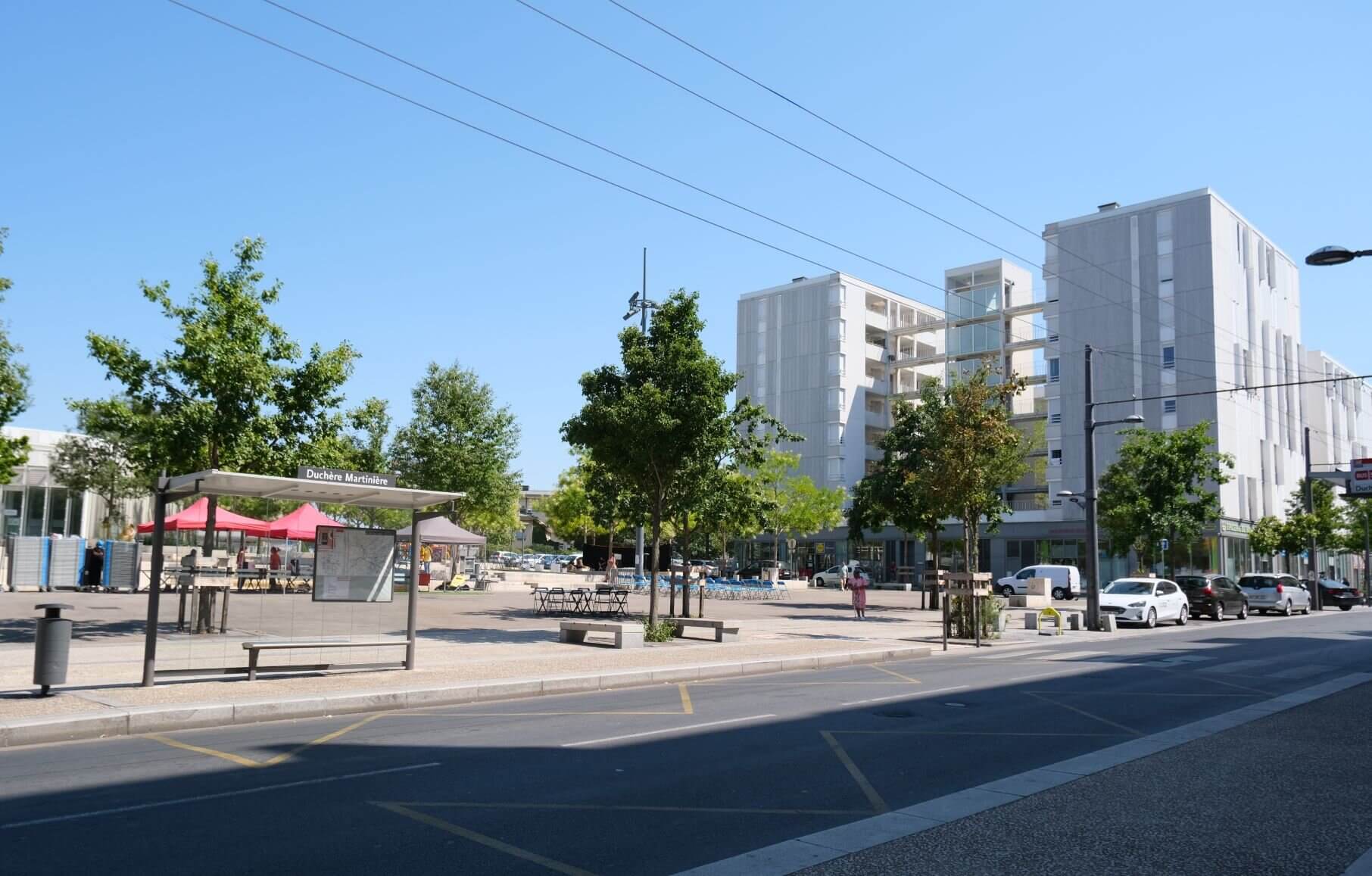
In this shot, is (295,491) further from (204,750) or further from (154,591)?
(204,750)

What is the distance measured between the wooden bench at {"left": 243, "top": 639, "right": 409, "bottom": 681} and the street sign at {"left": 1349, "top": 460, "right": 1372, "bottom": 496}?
40132mm

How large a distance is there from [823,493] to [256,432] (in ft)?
176

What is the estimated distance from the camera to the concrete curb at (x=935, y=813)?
5.73 meters

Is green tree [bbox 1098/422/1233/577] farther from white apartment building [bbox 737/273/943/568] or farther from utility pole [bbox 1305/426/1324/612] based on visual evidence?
white apartment building [bbox 737/273/943/568]

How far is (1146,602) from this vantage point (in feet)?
103

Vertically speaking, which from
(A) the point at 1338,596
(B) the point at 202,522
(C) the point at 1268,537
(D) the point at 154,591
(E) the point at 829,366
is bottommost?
(A) the point at 1338,596

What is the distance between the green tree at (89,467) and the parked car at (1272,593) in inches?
1983

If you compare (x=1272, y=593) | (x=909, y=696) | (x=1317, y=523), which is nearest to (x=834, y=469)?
(x=1317, y=523)

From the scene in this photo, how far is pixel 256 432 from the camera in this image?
19.6m

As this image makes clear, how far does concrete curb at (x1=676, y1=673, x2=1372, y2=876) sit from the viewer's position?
573 cm

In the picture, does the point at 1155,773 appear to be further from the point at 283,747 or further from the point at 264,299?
the point at 264,299

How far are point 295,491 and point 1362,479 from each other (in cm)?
4328

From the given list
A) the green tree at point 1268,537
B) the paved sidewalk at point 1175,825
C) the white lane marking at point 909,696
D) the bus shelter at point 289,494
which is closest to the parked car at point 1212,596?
the green tree at point 1268,537

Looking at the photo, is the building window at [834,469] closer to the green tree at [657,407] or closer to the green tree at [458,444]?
the green tree at [458,444]
